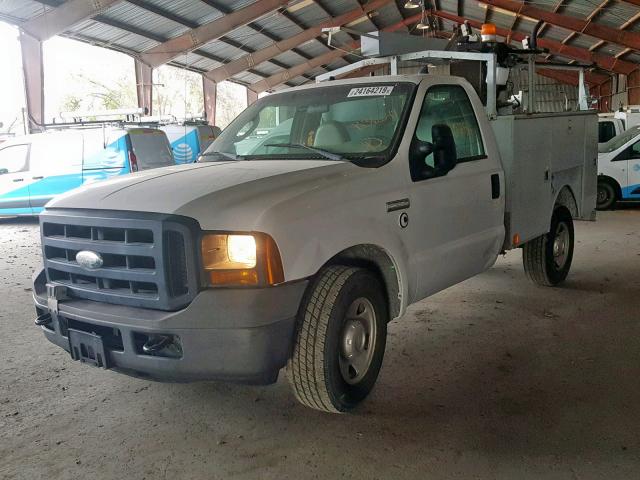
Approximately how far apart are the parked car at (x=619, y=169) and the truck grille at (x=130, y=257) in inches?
437

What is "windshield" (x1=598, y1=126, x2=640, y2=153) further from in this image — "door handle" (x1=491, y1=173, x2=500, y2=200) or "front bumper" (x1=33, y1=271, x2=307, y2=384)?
"front bumper" (x1=33, y1=271, x2=307, y2=384)

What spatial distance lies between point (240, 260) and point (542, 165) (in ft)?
11.1

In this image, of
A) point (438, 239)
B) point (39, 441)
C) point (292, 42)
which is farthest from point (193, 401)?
point (292, 42)

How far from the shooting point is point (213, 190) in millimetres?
3002

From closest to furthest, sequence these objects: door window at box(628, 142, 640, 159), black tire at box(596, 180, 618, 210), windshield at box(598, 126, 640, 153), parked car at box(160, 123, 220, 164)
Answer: door window at box(628, 142, 640, 159), windshield at box(598, 126, 640, 153), black tire at box(596, 180, 618, 210), parked car at box(160, 123, 220, 164)

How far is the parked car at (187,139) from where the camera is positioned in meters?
14.3

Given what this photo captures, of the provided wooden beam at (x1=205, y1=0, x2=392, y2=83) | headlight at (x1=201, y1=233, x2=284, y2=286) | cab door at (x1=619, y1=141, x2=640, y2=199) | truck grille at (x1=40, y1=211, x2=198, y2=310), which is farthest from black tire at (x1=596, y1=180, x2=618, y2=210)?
wooden beam at (x1=205, y1=0, x2=392, y2=83)

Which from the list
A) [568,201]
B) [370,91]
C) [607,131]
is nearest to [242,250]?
[370,91]

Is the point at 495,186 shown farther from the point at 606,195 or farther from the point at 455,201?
the point at 606,195

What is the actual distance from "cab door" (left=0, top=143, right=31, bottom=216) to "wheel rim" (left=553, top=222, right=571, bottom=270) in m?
10.4

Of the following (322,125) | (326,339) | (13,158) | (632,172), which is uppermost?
(13,158)

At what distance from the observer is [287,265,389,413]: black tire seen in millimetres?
3010

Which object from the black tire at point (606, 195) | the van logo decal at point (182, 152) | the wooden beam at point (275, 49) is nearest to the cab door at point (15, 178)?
the van logo decal at point (182, 152)

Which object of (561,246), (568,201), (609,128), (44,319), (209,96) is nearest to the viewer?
(44,319)
